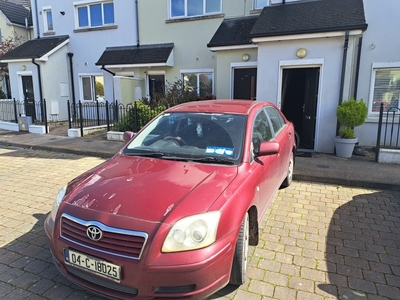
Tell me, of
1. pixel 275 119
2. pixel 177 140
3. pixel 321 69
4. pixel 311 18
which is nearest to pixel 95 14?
pixel 311 18

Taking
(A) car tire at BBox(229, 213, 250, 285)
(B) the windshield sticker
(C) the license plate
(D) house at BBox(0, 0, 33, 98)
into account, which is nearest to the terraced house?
(D) house at BBox(0, 0, 33, 98)

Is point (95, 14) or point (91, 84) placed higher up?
point (95, 14)

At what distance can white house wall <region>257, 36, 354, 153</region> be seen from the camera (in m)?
7.26

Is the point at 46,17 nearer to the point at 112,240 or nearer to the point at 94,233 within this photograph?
the point at 94,233

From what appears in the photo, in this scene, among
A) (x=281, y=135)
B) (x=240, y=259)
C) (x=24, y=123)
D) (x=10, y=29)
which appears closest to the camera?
(x=240, y=259)

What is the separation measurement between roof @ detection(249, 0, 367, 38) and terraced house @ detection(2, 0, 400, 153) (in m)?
0.03

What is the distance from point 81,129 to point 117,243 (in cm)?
922

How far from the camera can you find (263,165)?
3.24 meters

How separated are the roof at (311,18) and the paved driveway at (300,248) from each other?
409cm

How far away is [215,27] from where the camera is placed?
1117 centimetres

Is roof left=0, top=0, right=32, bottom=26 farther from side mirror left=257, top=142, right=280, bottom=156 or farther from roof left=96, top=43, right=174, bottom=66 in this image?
side mirror left=257, top=142, right=280, bottom=156

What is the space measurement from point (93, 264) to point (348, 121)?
6664 mm

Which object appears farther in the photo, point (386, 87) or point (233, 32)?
point (233, 32)

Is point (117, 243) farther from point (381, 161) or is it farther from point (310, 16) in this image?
point (310, 16)
